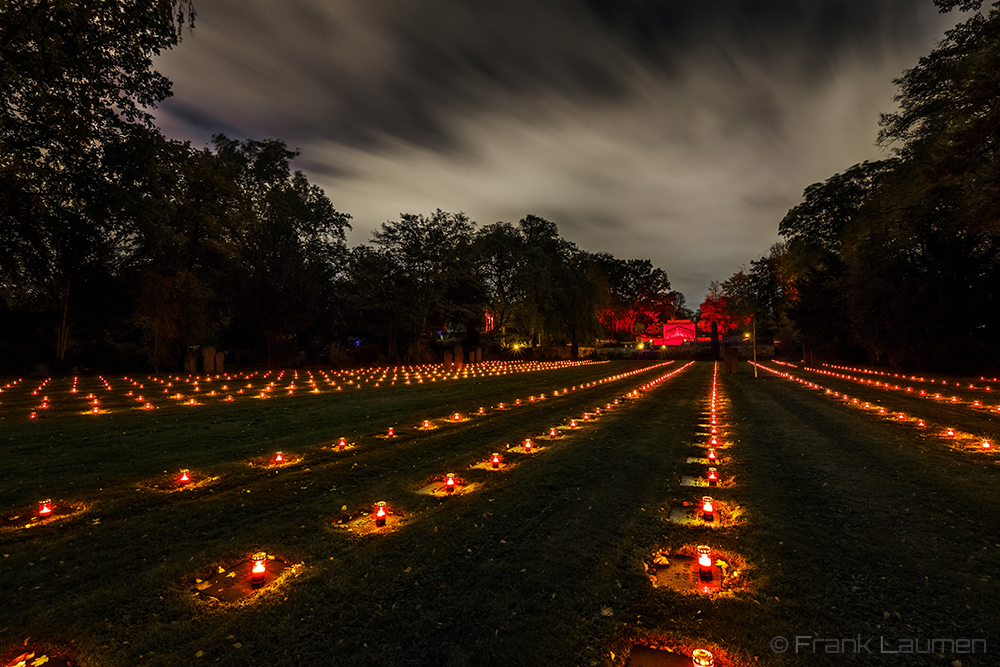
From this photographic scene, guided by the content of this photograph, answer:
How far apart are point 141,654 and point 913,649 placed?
13.9 ft

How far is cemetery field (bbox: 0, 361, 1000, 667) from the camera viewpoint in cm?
267

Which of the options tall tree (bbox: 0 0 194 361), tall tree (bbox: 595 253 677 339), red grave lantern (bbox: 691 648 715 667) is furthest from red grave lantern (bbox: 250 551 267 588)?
tall tree (bbox: 595 253 677 339)

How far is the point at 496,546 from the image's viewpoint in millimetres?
3918

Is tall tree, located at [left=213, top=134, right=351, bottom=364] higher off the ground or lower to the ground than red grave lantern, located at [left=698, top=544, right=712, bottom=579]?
higher

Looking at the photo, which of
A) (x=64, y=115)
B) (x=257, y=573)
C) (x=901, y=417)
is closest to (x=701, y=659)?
(x=257, y=573)

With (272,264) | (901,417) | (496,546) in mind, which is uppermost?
(272,264)

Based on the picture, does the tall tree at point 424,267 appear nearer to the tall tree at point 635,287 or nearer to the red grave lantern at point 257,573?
the red grave lantern at point 257,573

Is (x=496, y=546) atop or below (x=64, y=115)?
below

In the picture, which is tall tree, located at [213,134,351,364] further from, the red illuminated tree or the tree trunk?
the red illuminated tree

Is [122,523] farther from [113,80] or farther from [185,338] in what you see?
[185,338]

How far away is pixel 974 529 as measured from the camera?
4195mm

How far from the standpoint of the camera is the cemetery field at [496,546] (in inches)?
105

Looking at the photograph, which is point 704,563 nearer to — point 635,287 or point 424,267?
point 424,267

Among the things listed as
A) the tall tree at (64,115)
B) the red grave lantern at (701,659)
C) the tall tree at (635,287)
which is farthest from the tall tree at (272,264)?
the tall tree at (635,287)
